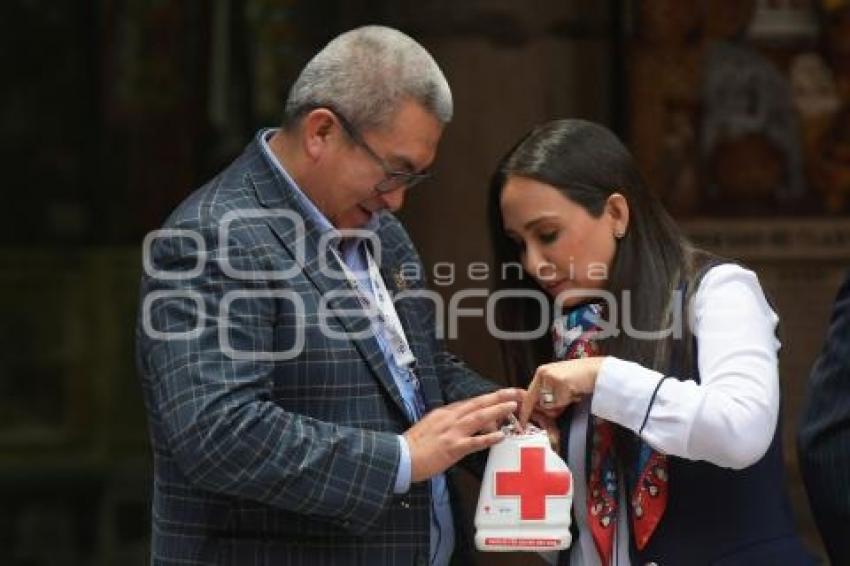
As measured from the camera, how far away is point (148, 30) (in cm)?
733

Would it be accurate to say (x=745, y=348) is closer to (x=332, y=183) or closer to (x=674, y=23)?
(x=332, y=183)

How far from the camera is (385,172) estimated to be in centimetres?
393

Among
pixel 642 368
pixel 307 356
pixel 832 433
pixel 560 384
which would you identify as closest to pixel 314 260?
pixel 307 356

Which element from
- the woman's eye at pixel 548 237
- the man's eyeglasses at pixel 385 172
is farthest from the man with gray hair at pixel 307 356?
the woman's eye at pixel 548 237

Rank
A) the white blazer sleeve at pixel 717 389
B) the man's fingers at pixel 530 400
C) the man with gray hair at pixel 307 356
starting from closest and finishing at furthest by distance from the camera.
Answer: the white blazer sleeve at pixel 717 389, the man with gray hair at pixel 307 356, the man's fingers at pixel 530 400

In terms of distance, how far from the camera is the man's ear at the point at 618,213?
12.6 ft

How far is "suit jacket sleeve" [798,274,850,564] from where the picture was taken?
11.8ft

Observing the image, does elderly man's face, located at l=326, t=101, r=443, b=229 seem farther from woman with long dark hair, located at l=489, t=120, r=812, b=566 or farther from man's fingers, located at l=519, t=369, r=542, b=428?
man's fingers, located at l=519, t=369, r=542, b=428

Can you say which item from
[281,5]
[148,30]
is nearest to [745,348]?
[281,5]

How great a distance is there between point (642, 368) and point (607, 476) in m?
0.26

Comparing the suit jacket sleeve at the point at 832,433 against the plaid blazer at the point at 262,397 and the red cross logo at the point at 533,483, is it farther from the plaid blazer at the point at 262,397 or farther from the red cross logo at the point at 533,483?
the plaid blazer at the point at 262,397

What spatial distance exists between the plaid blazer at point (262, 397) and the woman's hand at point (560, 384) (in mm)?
292

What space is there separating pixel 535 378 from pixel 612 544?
36 centimetres

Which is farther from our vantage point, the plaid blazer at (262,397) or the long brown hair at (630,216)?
the long brown hair at (630,216)
